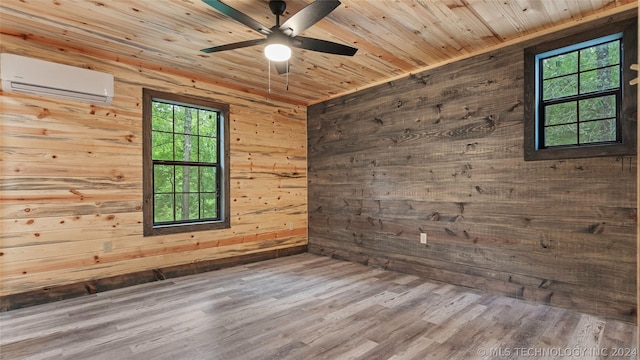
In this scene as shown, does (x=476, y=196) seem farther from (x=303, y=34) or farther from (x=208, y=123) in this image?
(x=208, y=123)

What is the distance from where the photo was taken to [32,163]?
3016mm

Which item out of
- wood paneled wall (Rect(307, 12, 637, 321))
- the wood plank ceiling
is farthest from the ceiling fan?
wood paneled wall (Rect(307, 12, 637, 321))

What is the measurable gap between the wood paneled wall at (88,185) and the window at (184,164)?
0.33 ft

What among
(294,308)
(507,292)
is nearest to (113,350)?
(294,308)

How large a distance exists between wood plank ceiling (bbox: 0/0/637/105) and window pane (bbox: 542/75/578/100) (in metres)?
0.48

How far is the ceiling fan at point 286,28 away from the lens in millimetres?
2029

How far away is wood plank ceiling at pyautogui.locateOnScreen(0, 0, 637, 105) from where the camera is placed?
247cm


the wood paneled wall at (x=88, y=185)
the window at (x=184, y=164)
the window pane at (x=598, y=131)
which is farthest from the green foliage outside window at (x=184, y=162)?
the window pane at (x=598, y=131)

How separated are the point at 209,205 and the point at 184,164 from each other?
66 cm

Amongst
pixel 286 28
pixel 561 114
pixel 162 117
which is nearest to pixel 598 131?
pixel 561 114

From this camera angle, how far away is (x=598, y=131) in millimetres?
2721

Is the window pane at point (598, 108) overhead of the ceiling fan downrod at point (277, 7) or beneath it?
beneath

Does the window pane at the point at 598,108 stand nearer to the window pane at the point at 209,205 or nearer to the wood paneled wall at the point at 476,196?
the wood paneled wall at the point at 476,196

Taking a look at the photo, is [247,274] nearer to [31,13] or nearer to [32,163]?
[32,163]
